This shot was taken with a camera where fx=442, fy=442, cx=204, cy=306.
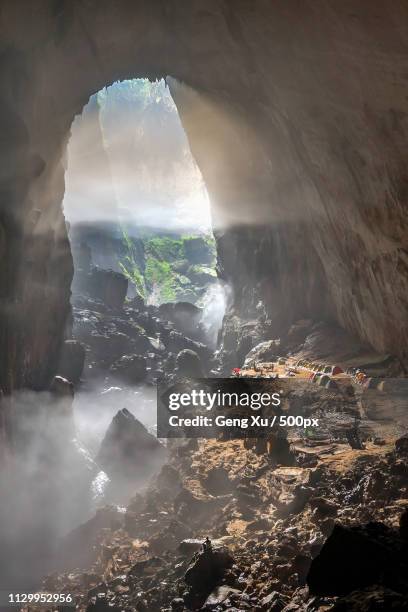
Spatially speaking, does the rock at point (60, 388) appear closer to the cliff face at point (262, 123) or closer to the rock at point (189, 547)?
the cliff face at point (262, 123)

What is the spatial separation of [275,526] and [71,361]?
3776 cm

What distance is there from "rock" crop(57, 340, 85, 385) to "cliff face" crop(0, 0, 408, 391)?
12.3 metres

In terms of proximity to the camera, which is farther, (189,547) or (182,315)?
(182,315)

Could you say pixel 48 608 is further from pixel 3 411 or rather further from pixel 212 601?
pixel 3 411

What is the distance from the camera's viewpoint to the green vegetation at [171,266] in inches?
6609

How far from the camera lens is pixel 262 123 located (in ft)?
90.9

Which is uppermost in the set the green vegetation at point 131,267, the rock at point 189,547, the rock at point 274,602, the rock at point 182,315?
the green vegetation at point 131,267

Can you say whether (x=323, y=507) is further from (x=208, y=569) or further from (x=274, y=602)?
(x=274, y=602)

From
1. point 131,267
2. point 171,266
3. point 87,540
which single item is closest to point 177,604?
point 87,540

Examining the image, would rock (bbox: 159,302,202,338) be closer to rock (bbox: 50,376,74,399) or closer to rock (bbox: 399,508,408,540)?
rock (bbox: 50,376,74,399)

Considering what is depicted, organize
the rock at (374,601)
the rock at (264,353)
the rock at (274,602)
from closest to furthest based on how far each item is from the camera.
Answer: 1. the rock at (374,601)
2. the rock at (274,602)
3. the rock at (264,353)

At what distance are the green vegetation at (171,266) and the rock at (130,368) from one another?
305 ft

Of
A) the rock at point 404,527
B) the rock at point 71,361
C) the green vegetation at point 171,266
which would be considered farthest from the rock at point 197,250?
the rock at point 404,527

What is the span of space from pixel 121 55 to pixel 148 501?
952 inches
